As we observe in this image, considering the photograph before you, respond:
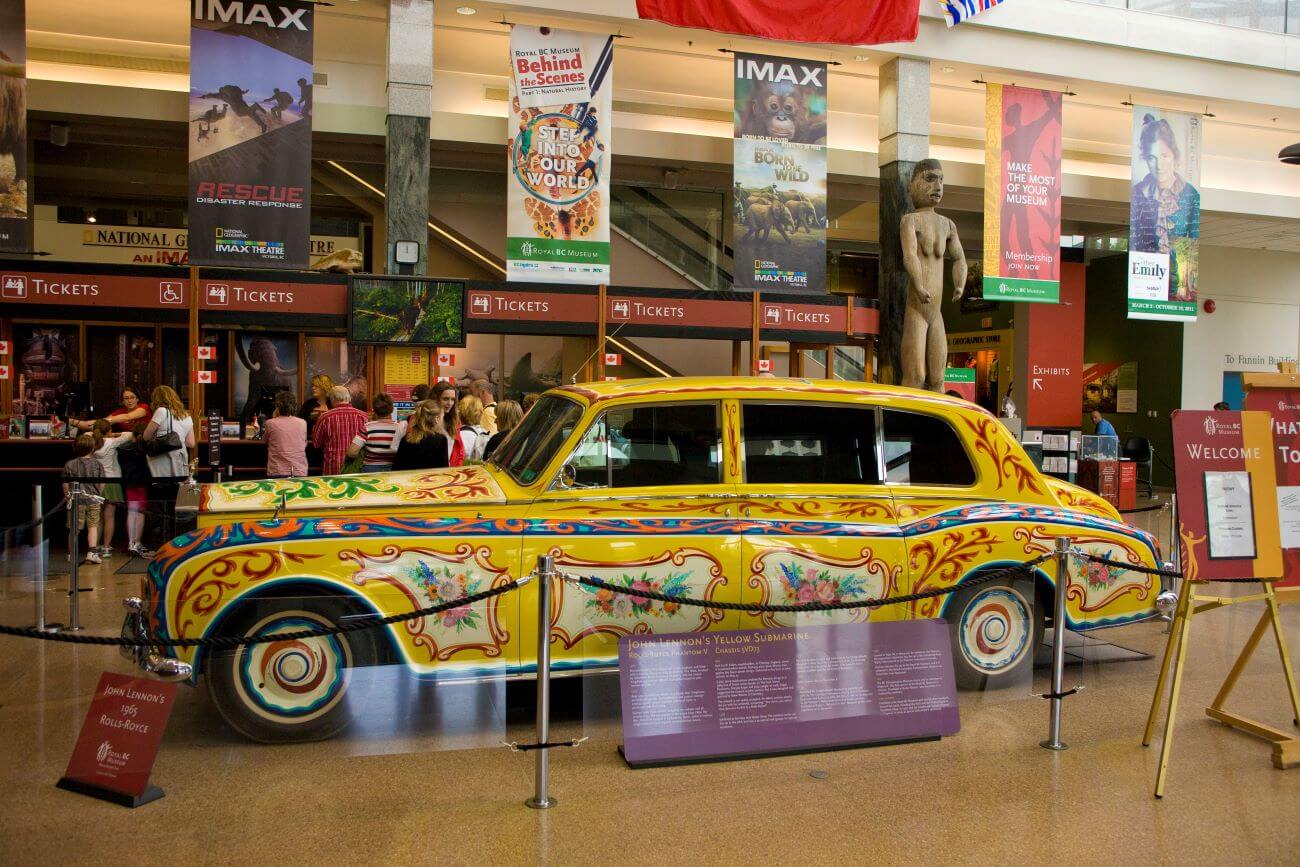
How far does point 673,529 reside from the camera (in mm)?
5141

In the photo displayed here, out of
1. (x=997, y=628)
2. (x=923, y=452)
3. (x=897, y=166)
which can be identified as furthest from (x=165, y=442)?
(x=897, y=166)

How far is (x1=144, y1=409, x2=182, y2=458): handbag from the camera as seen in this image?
31.7 feet

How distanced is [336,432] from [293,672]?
514 centimetres

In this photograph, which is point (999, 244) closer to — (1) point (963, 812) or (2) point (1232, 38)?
(2) point (1232, 38)

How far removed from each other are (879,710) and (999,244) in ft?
37.6

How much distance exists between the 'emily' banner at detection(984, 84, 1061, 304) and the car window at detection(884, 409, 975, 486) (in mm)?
9764

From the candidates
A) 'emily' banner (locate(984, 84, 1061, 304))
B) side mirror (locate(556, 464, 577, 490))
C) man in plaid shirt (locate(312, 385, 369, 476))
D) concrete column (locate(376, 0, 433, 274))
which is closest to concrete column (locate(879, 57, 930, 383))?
'emily' banner (locate(984, 84, 1061, 304))

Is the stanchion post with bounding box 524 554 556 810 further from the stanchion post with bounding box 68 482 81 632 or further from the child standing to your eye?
the child standing

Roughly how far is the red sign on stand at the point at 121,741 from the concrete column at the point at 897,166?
39.2 ft

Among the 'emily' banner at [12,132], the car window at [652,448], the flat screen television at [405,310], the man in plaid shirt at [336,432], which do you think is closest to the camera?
the car window at [652,448]

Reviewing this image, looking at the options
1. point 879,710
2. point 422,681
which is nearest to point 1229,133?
point 879,710

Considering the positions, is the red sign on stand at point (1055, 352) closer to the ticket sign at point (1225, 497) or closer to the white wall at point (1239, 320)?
the white wall at point (1239, 320)

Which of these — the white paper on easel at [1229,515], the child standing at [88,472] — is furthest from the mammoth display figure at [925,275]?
the child standing at [88,472]

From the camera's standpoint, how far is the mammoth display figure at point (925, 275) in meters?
14.0
